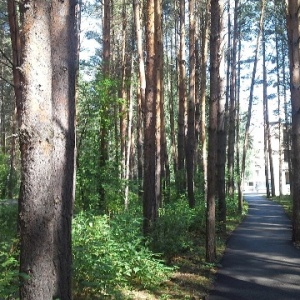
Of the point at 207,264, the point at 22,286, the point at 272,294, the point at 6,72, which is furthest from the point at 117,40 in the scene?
the point at 22,286

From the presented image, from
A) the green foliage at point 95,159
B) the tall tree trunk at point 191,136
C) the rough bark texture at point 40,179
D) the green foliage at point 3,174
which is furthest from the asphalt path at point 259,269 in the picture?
the green foliage at point 3,174

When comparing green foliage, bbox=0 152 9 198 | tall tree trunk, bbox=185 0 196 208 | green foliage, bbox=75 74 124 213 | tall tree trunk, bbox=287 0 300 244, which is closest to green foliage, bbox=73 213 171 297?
green foliage, bbox=75 74 124 213

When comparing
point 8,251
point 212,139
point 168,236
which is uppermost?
point 212,139

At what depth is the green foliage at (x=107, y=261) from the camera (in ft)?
20.9

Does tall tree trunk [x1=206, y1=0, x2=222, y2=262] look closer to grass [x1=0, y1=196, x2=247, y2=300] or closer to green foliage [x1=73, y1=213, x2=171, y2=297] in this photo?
grass [x1=0, y1=196, x2=247, y2=300]

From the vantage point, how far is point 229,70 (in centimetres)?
2681

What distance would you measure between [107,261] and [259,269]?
14.6 feet

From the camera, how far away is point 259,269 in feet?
31.0

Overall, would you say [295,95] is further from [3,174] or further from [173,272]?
[3,174]

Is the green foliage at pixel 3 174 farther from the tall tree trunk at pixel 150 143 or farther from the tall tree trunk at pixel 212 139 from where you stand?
the tall tree trunk at pixel 212 139

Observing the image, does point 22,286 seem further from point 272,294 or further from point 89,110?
point 89,110

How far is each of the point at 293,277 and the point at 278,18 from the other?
22.9 metres

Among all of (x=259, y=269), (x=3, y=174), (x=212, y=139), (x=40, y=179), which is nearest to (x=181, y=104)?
(x=3, y=174)

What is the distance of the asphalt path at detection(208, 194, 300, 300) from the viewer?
7.55 metres
